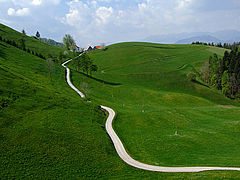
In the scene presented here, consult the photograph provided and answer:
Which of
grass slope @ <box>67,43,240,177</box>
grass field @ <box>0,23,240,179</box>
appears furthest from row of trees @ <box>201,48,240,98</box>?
grass field @ <box>0,23,240,179</box>

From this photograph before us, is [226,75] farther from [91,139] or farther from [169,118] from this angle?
[91,139]

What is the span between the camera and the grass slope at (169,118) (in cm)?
3800

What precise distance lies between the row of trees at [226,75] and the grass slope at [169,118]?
28.9 feet

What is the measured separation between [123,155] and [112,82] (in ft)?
268

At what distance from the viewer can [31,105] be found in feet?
147

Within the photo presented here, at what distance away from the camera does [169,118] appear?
200ft

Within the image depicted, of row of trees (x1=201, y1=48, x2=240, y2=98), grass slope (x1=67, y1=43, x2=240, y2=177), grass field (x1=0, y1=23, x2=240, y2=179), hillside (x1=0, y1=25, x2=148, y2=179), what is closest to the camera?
hillside (x1=0, y1=25, x2=148, y2=179)

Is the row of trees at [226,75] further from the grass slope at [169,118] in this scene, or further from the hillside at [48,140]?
the hillside at [48,140]

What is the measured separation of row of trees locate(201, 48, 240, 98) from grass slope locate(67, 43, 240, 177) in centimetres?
881

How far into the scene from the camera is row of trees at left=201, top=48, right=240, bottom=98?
110 metres

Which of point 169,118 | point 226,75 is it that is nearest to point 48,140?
point 169,118

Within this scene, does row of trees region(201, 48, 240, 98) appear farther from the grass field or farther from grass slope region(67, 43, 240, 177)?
the grass field

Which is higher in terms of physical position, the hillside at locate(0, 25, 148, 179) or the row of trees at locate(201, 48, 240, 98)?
the row of trees at locate(201, 48, 240, 98)

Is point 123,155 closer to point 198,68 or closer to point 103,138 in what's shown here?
point 103,138
